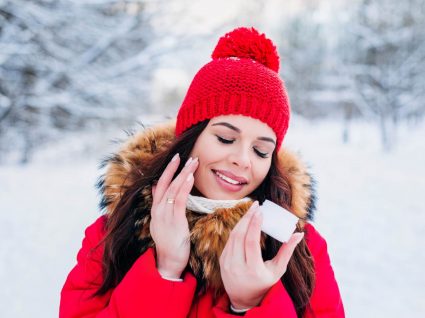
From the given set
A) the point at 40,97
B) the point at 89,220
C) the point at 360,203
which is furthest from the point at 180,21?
the point at 360,203

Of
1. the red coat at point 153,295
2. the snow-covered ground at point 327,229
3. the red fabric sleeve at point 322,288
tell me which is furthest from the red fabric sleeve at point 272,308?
the snow-covered ground at point 327,229

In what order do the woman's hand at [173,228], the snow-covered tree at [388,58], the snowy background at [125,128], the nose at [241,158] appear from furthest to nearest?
the snow-covered tree at [388,58] < the snowy background at [125,128] < the nose at [241,158] < the woman's hand at [173,228]

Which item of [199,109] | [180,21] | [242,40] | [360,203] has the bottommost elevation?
[360,203]

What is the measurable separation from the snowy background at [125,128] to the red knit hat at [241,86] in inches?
18.6

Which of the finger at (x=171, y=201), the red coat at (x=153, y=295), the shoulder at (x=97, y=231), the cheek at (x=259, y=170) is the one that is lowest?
the red coat at (x=153, y=295)

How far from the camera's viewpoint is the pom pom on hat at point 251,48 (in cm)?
166

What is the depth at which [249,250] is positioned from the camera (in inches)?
46.4

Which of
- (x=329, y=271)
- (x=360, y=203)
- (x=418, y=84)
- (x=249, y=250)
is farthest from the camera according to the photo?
(x=418, y=84)

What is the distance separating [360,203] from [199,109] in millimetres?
6585

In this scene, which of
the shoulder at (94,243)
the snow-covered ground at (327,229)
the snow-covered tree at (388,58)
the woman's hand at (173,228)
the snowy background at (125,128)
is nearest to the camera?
the woman's hand at (173,228)

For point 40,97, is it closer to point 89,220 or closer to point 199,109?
point 89,220

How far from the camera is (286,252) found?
121 centimetres

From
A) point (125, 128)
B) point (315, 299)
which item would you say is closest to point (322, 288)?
point (315, 299)

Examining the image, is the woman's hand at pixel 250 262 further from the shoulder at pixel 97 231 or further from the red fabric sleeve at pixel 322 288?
the shoulder at pixel 97 231
